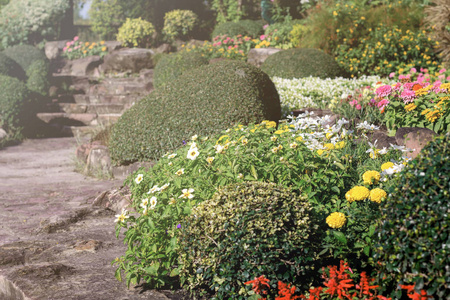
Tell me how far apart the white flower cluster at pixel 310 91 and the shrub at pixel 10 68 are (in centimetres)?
835

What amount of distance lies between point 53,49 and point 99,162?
456 inches

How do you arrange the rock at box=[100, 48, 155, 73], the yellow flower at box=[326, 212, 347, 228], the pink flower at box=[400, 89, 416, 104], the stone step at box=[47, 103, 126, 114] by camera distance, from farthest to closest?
the rock at box=[100, 48, 155, 73]
the stone step at box=[47, 103, 126, 114]
the pink flower at box=[400, 89, 416, 104]
the yellow flower at box=[326, 212, 347, 228]

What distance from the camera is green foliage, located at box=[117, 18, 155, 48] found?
17.0 meters

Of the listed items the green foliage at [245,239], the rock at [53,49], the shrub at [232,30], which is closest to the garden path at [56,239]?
the green foliage at [245,239]

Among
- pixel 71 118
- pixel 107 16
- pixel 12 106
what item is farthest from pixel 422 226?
pixel 107 16

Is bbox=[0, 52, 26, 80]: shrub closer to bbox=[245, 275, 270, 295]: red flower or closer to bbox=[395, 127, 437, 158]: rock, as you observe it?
bbox=[395, 127, 437, 158]: rock

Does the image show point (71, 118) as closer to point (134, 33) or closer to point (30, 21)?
point (134, 33)

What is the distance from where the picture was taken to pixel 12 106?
450 inches

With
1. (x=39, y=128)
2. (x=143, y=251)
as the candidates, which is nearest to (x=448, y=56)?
(x=143, y=251)

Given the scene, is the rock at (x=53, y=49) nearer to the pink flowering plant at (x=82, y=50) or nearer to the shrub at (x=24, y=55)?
the pink flowering plant at (x=82, y=50)

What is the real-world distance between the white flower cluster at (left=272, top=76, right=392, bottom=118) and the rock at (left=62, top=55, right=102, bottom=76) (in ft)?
26.9

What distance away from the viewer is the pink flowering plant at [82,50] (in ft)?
54.6

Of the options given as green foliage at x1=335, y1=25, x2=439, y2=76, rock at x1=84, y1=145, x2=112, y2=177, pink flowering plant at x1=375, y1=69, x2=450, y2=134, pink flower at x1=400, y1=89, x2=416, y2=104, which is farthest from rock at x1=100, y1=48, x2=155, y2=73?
pink flower at x1=400, y1=89, x2=416, y2=104

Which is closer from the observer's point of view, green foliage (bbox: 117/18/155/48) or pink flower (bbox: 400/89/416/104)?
pink flower (bbox: 400/89/416/104)
